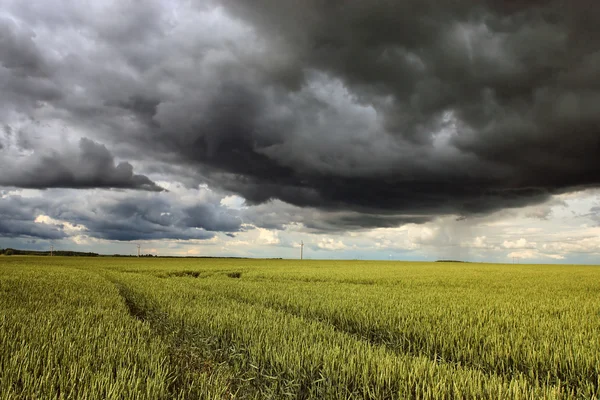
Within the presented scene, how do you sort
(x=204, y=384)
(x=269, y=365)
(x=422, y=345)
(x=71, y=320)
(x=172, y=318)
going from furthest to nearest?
(x=172, y=318) → (x=71, y=320) → (x=422, y=345) → (x=269, y=365) → (x=204, y=384)

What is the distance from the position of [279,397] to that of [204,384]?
1.06 m

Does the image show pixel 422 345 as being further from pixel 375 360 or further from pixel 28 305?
pixel 28 305

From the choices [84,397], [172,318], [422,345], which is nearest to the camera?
[84,397]

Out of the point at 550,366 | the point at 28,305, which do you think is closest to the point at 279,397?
the point at 550,366

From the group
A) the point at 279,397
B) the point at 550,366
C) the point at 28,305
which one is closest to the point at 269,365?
the point at 279,397

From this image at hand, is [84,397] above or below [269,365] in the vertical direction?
above

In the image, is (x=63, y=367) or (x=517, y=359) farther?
(x=517, y=359)

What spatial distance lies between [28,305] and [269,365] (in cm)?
957

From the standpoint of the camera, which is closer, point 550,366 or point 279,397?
point 279,397

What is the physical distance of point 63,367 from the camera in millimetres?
4707

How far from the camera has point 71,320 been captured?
8.26 meters

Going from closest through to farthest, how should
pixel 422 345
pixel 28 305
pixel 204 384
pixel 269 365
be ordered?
pixel 204 384, pixel 269 365, pixel 422 345, pixel 28 305

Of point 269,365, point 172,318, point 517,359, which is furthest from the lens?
point 172,318

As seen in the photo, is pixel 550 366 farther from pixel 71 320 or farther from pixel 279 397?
pixel 71 320
